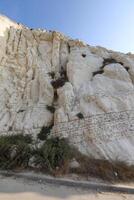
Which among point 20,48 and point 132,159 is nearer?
point 132,159

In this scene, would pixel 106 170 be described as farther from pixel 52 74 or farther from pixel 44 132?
pixel 52 74

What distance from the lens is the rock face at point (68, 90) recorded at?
34.5 feet

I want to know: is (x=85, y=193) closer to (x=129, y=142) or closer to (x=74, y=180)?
(x=74, y=180)

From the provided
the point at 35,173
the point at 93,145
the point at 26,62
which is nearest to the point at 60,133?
the point at 93,145

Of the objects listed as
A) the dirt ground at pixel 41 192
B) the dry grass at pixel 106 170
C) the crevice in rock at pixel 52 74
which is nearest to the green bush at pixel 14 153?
the dirt ground at pixel 41 192

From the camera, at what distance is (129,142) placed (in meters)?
10.3

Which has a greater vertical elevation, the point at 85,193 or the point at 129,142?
the point at 129,142

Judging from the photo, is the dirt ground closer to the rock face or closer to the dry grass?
the dry grass

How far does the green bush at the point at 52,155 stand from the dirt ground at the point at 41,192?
1034 mm

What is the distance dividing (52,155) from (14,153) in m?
1.42

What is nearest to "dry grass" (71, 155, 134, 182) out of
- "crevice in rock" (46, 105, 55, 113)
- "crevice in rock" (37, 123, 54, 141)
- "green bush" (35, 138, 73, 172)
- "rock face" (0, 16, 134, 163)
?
"rock face" (0, 16, 134, 163)

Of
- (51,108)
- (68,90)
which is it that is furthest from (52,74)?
(51,108)

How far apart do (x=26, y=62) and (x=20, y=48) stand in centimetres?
105

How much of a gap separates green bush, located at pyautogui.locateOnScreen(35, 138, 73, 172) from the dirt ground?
3.39ft
